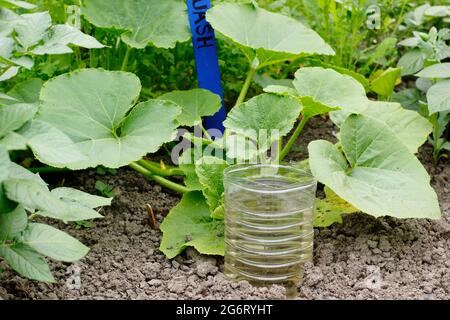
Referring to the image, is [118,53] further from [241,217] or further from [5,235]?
[5,235]

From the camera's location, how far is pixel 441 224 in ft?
6.36

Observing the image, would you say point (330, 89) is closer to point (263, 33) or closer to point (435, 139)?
point (263, 33)

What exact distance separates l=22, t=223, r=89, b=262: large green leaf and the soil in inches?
9.0

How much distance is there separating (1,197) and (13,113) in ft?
0.55

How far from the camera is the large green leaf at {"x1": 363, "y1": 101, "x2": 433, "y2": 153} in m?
2.01

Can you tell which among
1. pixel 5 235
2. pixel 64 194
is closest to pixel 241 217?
pixel 64 194

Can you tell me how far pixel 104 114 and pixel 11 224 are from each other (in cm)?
51

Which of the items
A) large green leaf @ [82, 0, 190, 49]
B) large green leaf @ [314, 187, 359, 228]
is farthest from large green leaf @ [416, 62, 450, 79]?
large green leaf @ [82, 0, 190, 49]

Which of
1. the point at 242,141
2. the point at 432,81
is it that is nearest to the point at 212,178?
the point at 242,141

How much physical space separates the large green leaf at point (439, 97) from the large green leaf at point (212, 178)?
63 centimetres

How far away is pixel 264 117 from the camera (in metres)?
1.76

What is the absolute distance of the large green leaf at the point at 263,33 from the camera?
198 cm

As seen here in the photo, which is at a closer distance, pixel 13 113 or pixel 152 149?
pixel 13 113

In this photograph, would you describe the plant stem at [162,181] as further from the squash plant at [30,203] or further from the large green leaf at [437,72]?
the large green leaf at [437,72]
